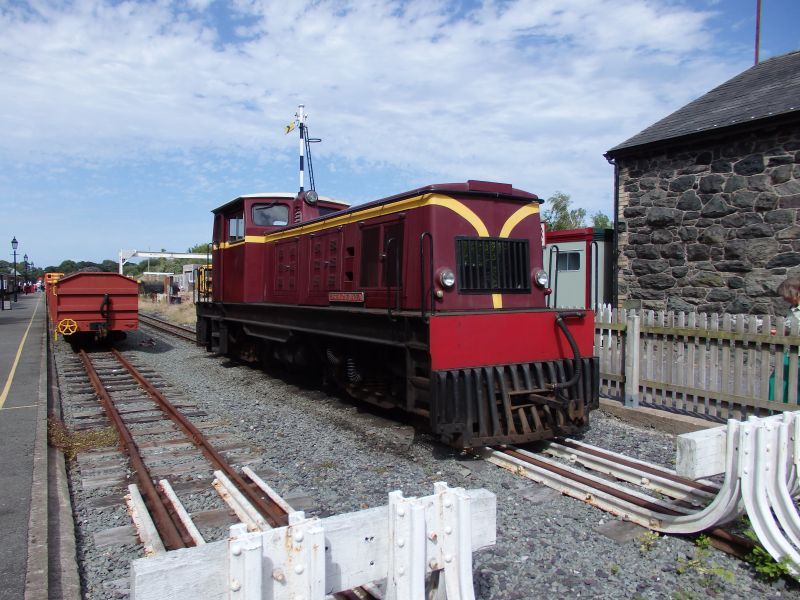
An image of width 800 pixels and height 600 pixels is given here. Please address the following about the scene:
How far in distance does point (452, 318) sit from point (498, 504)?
1.73 m

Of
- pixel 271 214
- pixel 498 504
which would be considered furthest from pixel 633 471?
pixel 271 214

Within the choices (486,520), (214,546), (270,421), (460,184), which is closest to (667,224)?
(460,184)

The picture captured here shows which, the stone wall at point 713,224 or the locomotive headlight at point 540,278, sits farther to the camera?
the stone wall at point 713,224

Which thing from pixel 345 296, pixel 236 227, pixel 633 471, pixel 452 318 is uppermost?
pixel 236 227

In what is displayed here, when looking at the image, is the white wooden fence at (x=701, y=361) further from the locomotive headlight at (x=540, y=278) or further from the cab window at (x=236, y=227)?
the cab window at (x=236, y=227)

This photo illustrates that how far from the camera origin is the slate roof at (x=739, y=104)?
31.6 ft

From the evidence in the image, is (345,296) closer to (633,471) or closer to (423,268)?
(423,268)

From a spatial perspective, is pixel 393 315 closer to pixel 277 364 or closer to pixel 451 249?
pixel 451 249

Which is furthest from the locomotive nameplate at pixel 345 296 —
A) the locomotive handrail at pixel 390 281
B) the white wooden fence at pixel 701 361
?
the white wooden fence at pixel 701 361

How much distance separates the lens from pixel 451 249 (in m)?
6.17

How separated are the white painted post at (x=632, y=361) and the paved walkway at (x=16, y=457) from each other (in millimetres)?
6236

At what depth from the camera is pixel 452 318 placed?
551 centimetres

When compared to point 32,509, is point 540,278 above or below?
above

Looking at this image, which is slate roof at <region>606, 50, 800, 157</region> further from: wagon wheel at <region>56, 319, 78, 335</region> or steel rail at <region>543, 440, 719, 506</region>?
wagon wheel at <region>56, 319, 78, 335</region>
